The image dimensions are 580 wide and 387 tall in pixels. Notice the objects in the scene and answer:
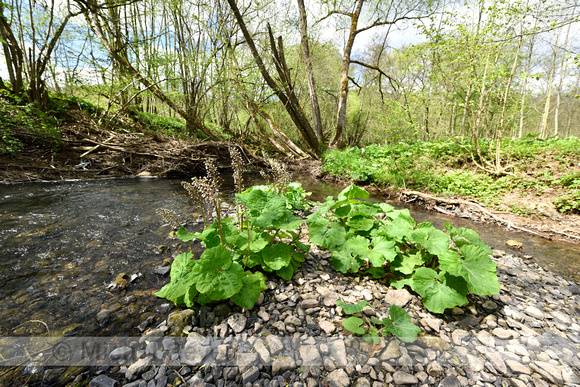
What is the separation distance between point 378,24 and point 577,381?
11.8 m

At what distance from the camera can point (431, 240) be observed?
2.02 m

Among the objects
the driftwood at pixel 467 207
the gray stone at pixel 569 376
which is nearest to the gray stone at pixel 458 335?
the gray stone at pixel 569 376

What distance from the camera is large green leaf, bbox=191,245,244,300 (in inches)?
59.4

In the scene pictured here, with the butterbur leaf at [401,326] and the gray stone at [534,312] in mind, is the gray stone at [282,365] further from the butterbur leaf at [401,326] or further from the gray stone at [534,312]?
the gray stone at [534,312]

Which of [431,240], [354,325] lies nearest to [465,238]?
[431,240]

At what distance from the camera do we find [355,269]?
81.3 inches

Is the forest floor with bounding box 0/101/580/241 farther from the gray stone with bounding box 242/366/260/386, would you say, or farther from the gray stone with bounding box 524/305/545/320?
the gray stone with bounding box 242/366/260/386

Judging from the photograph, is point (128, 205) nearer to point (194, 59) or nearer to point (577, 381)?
point (577, 381)

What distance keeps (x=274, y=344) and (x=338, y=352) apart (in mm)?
410

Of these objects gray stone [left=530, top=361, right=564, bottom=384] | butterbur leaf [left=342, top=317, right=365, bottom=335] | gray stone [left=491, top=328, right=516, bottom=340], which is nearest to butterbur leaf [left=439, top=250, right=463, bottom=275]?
gray stone [left=491, top=328, right=516, bottom=340]

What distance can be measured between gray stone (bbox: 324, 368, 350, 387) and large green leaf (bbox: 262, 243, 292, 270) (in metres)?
0.80

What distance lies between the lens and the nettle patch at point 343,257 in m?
1.57

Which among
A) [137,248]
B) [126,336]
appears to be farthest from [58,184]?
[126,336]

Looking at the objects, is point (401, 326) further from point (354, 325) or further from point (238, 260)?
point (238, 260)
